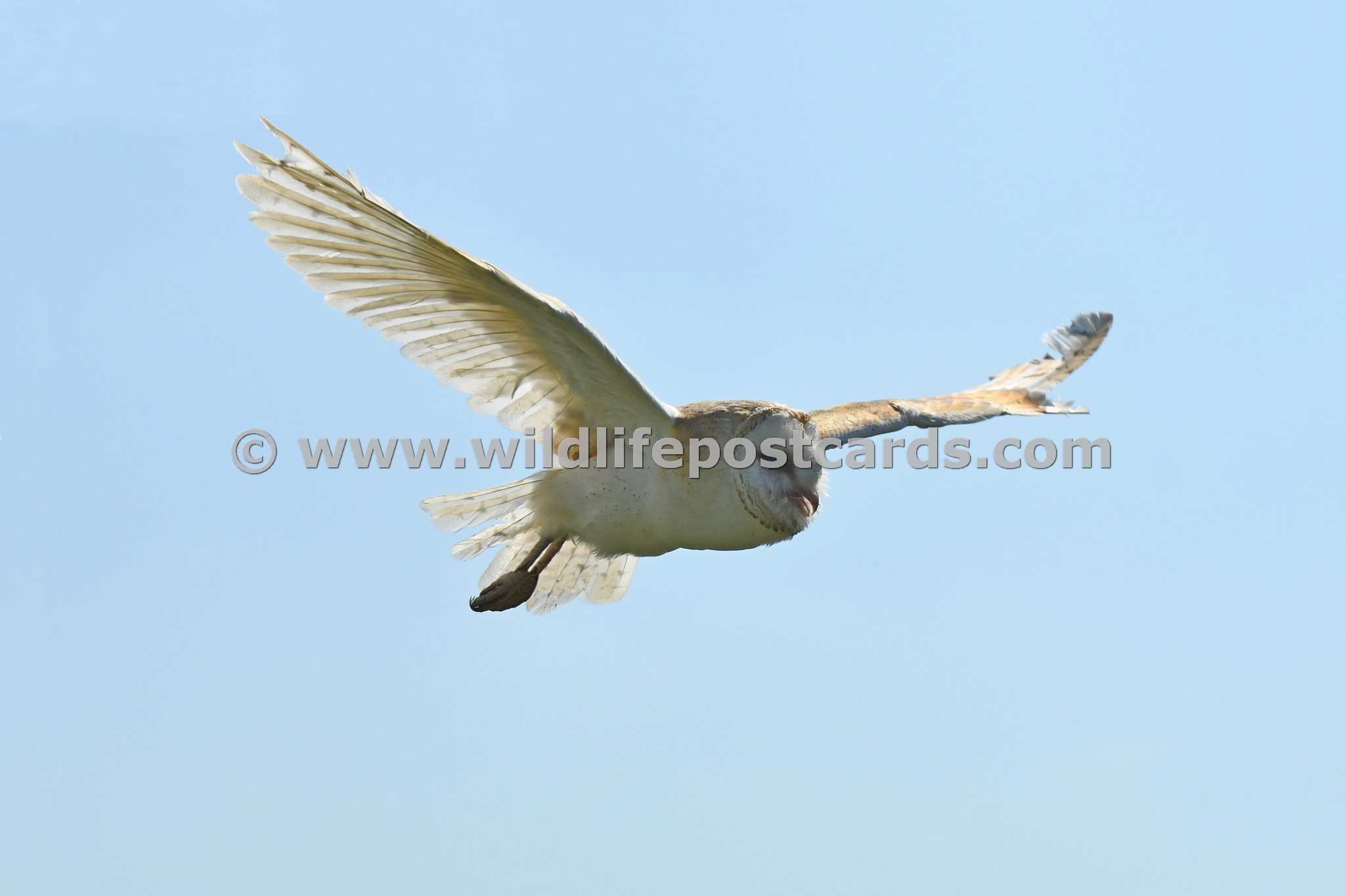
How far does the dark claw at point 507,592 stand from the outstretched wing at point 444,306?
912 mm

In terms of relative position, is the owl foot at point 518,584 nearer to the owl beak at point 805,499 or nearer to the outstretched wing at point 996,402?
the owl beak at point 805,499

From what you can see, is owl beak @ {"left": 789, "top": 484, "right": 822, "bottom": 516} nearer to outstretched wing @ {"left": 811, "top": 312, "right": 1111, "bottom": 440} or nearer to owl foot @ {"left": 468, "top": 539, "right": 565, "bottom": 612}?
outstretched wing @ {"left": 811, "top": 312, "right": 1111, "bottom": 440}

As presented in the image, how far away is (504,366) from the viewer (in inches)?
232

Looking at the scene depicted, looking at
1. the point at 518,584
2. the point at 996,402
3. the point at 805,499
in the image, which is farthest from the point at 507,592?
the point at 996,402

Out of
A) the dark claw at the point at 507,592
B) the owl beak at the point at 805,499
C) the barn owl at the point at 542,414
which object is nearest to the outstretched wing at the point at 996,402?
the barn owl at the point at 542,414

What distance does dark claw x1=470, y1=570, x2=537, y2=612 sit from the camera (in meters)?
6.51

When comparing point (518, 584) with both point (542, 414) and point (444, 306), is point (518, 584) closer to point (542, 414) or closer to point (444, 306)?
point (542, 414)

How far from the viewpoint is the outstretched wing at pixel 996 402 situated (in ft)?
23.7

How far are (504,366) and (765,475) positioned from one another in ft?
5.03

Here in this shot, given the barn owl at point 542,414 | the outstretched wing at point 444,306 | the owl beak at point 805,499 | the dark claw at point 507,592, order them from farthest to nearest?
the dark claw at point 507,592
the owl beak at point 805,499
the barn owl at point 542,414
the outstretched wing at point 444,306

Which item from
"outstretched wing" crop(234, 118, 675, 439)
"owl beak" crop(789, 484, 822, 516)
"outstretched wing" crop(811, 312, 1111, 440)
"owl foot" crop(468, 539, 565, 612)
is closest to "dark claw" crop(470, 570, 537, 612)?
"owl foot" crop(468, 539, 565, 612)

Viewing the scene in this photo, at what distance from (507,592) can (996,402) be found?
13.1 feet

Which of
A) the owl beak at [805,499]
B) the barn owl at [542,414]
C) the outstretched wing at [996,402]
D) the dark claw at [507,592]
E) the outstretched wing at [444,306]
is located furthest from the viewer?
the outstretched wing at [996,402]

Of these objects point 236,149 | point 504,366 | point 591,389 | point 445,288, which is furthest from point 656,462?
point 236,149
